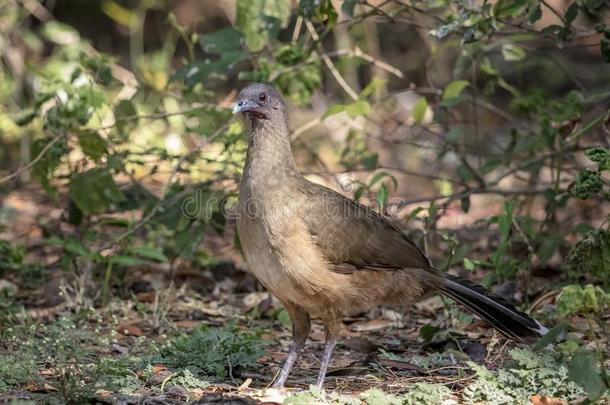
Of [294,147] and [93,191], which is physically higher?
[294,147]

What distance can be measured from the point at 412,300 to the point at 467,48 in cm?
202

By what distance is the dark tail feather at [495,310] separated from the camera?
465 centimetres

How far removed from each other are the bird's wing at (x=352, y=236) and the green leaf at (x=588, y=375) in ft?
4.85

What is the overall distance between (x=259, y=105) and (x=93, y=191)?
152cm

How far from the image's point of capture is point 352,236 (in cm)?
463

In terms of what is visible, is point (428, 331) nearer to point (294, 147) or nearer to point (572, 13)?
point (572, 13)

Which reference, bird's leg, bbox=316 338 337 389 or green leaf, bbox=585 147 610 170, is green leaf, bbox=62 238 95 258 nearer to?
bird's leg, bbox=316 338 337 389

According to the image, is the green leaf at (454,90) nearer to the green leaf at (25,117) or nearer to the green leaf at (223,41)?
the green leaf at (223,41)

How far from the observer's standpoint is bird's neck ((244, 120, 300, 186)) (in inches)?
178

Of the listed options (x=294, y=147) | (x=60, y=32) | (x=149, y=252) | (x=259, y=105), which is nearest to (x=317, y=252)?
(x=259, y=105)

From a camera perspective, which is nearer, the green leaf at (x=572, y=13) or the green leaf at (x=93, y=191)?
the green leaf at (x=572, y=13)

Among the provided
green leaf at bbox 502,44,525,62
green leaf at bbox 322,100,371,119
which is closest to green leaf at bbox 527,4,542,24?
green leaf at bbox 502,44,525,62

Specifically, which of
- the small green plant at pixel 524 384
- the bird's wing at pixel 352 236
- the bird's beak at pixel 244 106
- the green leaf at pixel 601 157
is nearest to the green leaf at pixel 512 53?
the bird's wing at pixel 352 236

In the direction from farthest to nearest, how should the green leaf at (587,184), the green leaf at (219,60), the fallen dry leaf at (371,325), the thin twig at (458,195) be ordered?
the thin twig at (458,195), the fallen dry leaf at (371,325), the green leaf at (219,60), the green leaf at (587,184)
